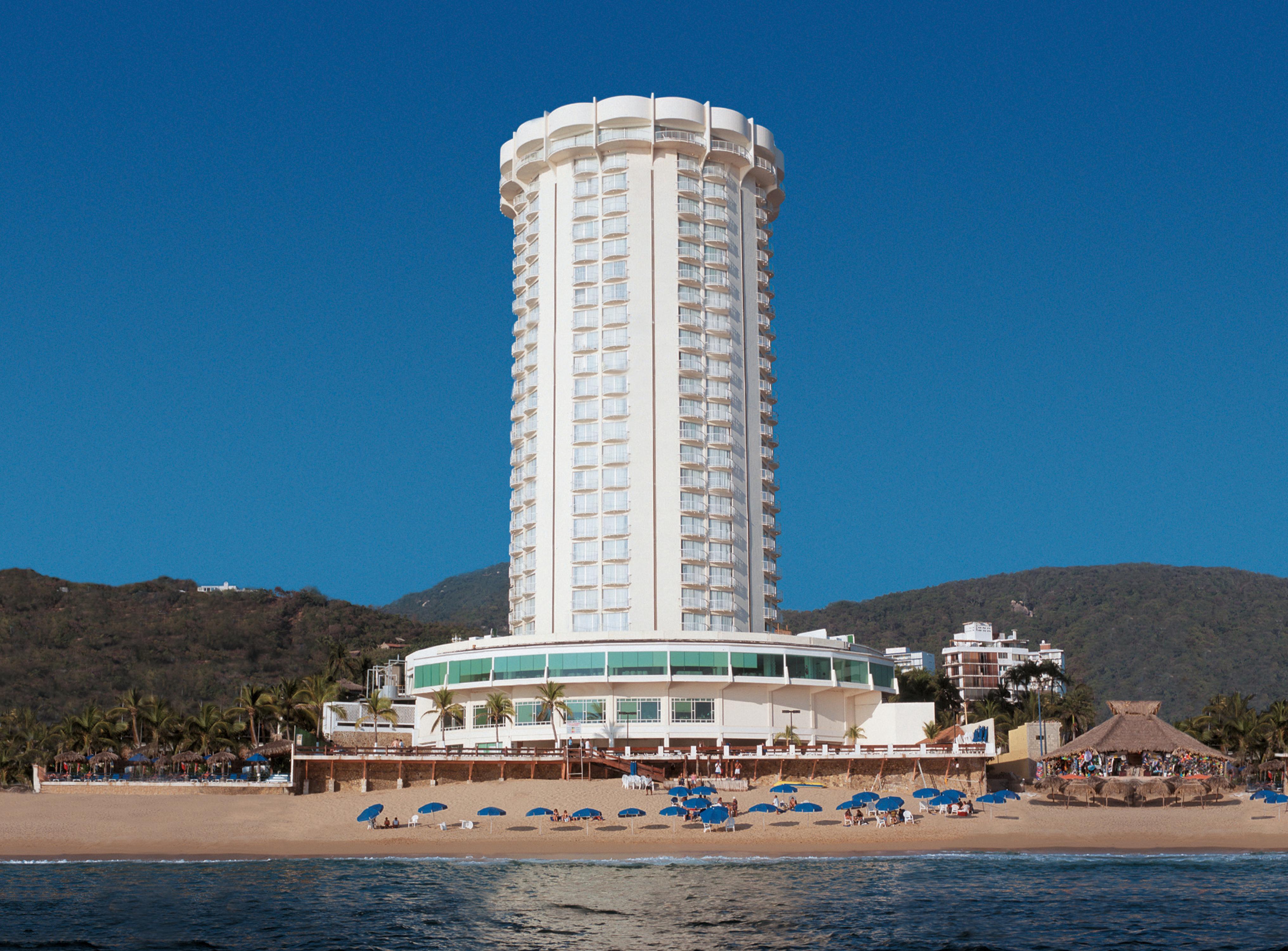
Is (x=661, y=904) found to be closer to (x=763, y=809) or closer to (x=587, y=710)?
(x=763, y=809)

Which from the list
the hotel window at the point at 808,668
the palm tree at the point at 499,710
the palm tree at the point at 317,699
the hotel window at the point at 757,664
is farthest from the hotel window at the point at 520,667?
the hotel window at the point at 808,668

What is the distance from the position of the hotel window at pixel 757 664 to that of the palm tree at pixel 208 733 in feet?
108

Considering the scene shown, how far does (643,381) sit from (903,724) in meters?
31.0

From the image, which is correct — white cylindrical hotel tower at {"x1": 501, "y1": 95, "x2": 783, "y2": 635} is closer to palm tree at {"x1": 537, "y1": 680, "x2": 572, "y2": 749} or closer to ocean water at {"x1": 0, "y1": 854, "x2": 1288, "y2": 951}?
palm tree at {"x1": 537, "y1": 680, "x2": 572, "y2": 749}

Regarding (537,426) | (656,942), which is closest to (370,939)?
(656,942)

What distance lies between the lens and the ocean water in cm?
3722

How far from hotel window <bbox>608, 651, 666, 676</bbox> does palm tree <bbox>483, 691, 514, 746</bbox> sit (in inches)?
282

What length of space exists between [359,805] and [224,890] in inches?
802

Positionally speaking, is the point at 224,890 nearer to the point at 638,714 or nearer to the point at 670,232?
the point at 638,714

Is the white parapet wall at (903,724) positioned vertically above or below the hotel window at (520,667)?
below

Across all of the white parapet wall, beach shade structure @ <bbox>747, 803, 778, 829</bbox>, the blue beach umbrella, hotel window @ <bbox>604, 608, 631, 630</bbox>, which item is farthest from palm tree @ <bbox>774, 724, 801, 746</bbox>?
the blue beach umbrella

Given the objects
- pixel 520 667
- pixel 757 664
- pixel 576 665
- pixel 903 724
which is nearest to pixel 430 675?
pixel 520 667

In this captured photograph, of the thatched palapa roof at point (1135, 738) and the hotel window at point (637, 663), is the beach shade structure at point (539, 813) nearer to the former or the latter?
the hotel window at point (637, 663)

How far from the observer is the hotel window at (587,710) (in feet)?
288
